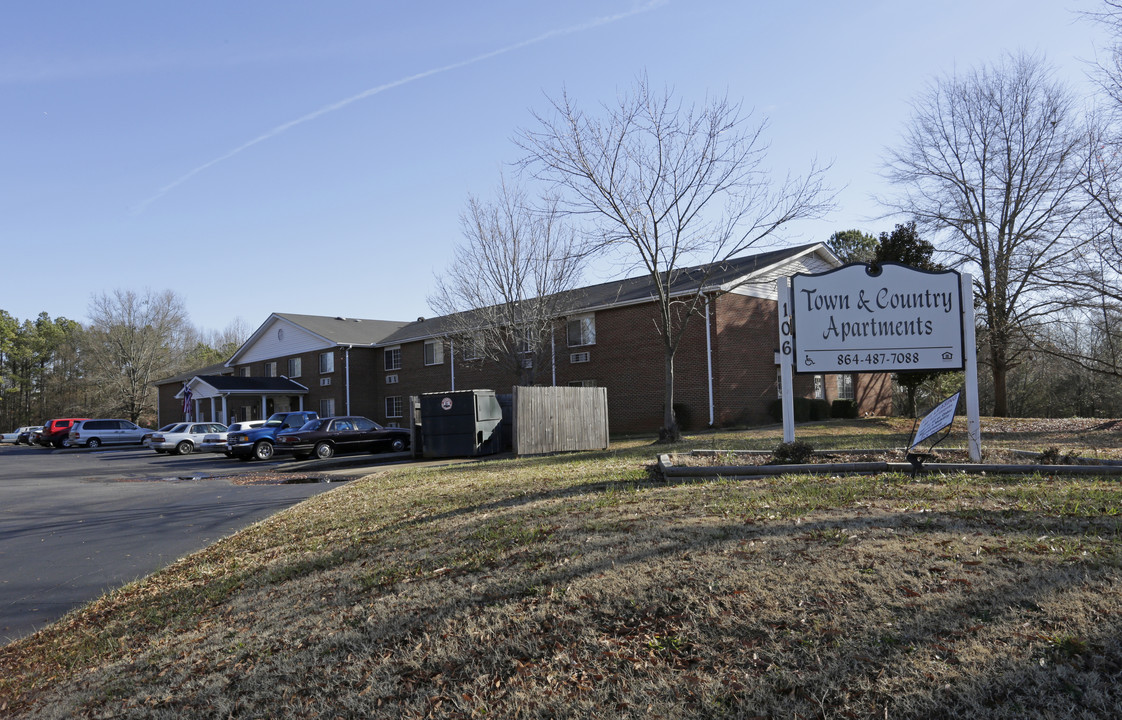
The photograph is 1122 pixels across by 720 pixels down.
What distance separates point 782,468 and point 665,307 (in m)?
10.2

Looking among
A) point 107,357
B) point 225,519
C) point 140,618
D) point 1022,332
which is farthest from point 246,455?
point 107,357

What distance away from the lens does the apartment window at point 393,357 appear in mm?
40191

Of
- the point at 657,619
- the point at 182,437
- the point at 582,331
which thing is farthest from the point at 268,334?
the point at 657,619

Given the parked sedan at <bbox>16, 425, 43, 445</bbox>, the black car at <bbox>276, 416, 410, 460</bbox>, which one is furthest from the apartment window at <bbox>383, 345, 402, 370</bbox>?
the parked sedan at <bbox>16, 425, 43, 445</bbox>

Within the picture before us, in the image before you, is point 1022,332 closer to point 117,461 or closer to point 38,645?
point 38,645

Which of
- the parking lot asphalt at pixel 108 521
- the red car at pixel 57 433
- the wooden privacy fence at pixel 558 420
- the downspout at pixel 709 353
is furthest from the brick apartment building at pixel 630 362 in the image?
the parking lot asphalt at pixel 108 521

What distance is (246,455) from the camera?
85.3 ft

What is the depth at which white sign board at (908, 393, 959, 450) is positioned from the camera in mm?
8695

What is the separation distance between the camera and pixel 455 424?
67.4 ft

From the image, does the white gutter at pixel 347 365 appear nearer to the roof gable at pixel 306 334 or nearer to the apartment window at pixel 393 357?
the roof gable at pixel 306 334

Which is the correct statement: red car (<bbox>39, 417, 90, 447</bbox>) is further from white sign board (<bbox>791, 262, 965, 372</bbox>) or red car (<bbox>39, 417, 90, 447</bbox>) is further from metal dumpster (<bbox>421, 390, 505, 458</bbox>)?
white sign board (<bbox>791, 262, 965, 372</bbox>)

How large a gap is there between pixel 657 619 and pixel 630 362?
2405 centimetres

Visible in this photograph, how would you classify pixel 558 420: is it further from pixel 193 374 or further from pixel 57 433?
pixel 193 374

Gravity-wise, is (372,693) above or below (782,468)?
below
